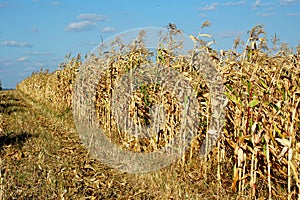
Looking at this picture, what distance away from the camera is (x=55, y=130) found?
10109mm

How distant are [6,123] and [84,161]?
4888 millimetres

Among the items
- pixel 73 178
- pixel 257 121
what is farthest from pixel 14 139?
pixel 257 121

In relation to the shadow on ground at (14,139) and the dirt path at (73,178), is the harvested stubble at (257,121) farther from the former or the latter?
the shadow on ground at (14,139)

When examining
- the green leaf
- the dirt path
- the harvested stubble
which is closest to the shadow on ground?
the dirt path

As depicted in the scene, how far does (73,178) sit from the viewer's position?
585cm

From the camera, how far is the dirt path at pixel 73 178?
5.12m

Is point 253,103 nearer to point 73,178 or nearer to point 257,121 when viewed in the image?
point 257,121

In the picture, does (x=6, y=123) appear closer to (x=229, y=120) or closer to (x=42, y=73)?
(x=229, y=120)

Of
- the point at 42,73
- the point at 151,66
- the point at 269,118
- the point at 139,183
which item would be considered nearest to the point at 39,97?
the point at 42,73

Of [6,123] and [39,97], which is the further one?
[39,97]

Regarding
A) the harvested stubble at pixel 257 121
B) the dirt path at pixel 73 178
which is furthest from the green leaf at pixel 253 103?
the dirt path at pixel 73 178

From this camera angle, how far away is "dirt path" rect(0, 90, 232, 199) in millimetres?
5125

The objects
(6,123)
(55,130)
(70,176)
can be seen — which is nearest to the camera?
(70,176)

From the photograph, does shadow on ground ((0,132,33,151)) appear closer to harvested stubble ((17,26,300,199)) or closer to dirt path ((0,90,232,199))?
dirt path ((0,90,232,199))
